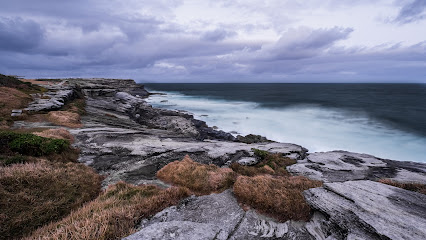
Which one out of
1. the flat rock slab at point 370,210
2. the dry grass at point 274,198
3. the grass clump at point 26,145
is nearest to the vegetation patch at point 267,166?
the dry grass at point 274,198

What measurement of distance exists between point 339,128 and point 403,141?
10.6 metres

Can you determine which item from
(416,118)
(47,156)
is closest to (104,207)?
(47,156)

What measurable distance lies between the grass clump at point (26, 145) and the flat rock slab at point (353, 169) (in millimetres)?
16178

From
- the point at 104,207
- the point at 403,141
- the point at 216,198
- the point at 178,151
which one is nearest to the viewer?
the point at 104,207

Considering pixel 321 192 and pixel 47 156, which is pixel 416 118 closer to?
pixel 321 192

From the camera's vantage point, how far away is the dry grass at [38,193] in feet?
20.2

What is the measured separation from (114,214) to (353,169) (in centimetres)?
1595

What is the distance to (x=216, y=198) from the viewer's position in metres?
8.08

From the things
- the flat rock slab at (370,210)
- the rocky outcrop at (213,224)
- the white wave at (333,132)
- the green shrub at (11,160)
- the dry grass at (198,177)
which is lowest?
the white wave at (333,132)

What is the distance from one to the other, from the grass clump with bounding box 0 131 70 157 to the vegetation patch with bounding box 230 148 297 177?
11518 mm

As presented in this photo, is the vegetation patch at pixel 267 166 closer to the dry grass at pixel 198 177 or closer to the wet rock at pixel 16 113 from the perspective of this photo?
the dry grass at pixel 198 177

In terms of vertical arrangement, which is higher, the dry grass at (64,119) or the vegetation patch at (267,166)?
the dry grass at (64,119)

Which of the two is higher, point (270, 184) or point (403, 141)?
point (270, 184)

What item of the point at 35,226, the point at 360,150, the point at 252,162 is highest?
the point at 35,226
